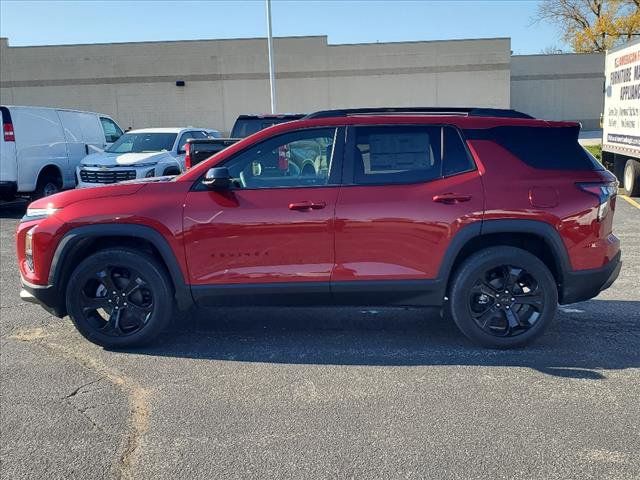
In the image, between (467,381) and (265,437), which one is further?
(467,381)

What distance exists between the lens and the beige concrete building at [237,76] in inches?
1336

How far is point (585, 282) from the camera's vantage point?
455 centimetres

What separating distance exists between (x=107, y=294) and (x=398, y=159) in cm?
252

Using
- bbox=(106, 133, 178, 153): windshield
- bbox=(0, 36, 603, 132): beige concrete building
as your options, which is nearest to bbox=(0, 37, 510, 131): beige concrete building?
bbox=(0, 36, 603, 132): beige concrete building

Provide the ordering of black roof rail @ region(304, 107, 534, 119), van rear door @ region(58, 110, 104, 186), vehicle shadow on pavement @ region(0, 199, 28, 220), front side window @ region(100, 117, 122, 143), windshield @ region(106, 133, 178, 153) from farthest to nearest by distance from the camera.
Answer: front side window @ region(100, 117, 122, 143), van rear door @ region(58, 110, 104, 186), windshield @ region(106, 133, 178, 153), vehicle shadow on pavement @ region(0, 199, 28, 220), black roof rail @ region(304, 107, 534, 119)

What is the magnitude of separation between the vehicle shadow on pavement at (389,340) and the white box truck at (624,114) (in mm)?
7819

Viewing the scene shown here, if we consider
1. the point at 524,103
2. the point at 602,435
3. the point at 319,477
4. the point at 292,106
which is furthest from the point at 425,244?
the point at 524,103

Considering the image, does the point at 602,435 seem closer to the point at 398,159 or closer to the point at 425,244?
the point at 425,244

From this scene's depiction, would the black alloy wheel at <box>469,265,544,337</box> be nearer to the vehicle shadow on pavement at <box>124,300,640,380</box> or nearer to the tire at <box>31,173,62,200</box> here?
the vehicle shadow on pavement at <box>124,300,640,380</box>

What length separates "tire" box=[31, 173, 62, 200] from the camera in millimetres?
12508

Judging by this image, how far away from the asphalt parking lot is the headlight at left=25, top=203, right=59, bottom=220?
1.06 meters

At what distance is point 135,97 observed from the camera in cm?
3431

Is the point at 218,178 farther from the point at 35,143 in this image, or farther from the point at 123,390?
the point at 35,143

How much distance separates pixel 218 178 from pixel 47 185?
9800 millimetres
